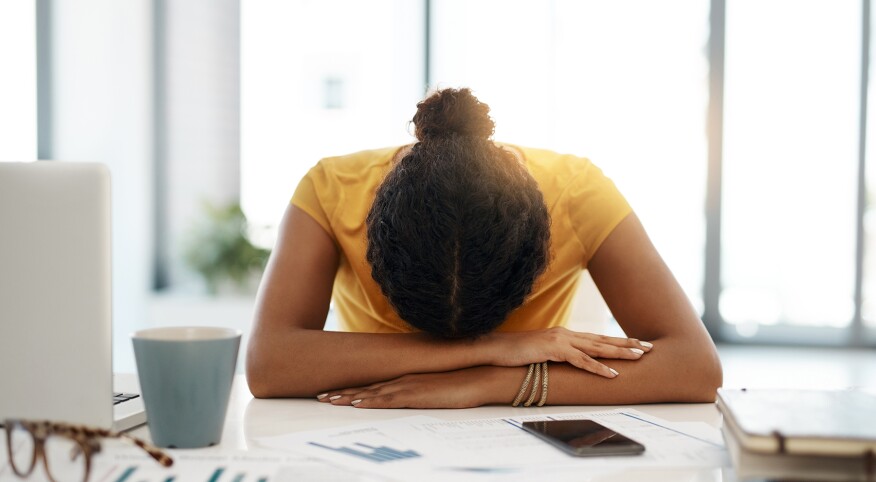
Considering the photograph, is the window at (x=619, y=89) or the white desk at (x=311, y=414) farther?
the window at (x=619, y=89)

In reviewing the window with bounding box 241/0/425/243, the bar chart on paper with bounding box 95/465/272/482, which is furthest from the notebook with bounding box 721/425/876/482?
the window with bounding box 241/0/425/243

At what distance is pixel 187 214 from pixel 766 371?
297cm

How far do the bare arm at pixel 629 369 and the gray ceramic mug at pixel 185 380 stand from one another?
0.92 ft

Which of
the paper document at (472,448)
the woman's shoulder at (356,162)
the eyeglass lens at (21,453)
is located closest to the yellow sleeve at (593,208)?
the woman's shoulder at (356,162)

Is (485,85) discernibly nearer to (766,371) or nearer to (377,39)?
(377,39)

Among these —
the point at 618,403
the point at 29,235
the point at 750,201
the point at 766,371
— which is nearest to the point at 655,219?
the point at 750,201

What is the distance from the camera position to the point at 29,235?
0.79m

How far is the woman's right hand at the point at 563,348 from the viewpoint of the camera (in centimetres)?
112

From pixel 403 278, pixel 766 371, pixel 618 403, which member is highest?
pixel 403 278

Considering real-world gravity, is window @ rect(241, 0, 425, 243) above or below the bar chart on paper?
above

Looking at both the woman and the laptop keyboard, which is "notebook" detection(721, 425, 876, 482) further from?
the laptop keyboard

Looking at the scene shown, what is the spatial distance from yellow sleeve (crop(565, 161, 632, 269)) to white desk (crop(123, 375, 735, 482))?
1.19ft

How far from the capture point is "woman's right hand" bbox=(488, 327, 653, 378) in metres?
1.12

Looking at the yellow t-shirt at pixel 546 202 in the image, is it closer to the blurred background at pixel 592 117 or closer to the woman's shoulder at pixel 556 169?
the woman's shoulder at pixel 556 169
